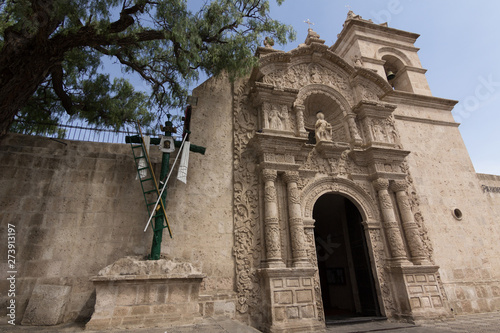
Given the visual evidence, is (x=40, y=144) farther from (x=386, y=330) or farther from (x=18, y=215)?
(x=386, y=330)

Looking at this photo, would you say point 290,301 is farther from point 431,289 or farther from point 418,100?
point 418,100

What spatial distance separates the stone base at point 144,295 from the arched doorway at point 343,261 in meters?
4.84

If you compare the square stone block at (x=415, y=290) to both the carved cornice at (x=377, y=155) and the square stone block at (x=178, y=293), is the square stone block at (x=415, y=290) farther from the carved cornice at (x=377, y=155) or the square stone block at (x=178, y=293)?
the square stone block at (x=178, y=293)

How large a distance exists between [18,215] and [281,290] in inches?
232

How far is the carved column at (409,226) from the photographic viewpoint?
7.70 m

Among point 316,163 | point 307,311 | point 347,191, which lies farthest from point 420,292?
point 316,163

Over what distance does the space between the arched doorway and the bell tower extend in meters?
6.21

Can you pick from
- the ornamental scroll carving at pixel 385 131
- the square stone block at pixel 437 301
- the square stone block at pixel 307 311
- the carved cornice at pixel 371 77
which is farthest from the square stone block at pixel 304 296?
the carved cornice at pixel 371 77

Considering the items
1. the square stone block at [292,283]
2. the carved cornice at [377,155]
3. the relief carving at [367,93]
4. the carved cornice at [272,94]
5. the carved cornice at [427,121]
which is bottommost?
the square stone block at [292,283]

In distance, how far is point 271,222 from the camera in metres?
6.80

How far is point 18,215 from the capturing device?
582 centimetres

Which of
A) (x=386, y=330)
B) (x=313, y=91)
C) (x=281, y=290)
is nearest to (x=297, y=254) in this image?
(x=281, y=290)

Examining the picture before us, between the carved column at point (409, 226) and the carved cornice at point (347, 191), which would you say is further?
the carved cornice at point (347, 191)

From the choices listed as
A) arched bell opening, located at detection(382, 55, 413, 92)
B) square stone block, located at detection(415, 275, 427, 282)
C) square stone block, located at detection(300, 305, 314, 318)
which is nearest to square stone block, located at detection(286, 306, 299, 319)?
square stone block, located at detection(300, 305, 314, 318)
